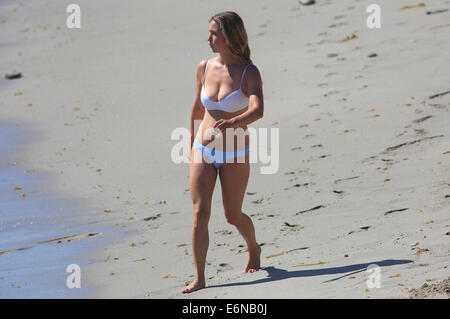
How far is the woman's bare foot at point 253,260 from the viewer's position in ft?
19.9

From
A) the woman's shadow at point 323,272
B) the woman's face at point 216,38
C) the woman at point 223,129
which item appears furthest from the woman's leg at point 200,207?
the woman's face at point 216,38

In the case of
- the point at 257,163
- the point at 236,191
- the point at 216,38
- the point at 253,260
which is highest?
the point at 216,38

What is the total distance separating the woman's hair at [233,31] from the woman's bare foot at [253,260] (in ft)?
4.59

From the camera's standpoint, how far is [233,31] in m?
5.63

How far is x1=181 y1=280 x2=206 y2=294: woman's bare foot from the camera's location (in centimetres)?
575

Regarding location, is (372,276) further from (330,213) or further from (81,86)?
(81,86)

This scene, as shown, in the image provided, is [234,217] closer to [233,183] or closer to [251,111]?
[233,183]

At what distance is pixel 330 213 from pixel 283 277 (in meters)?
1.75

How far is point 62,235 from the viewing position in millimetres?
7824

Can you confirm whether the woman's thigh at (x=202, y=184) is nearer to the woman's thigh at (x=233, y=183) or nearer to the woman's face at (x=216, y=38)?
the woman's thigh at (x=233, y=183)

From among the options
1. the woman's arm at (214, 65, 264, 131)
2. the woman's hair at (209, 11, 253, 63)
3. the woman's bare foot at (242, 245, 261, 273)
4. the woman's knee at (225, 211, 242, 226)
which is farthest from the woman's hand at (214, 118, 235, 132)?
the woman's bare foot at (242, 245, 261, 273)

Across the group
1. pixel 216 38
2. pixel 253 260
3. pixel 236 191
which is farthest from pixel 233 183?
pixel 216 38

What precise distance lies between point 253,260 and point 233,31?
164cm

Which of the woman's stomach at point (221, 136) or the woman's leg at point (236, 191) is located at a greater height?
the woman's stomach at point (221, 136)
